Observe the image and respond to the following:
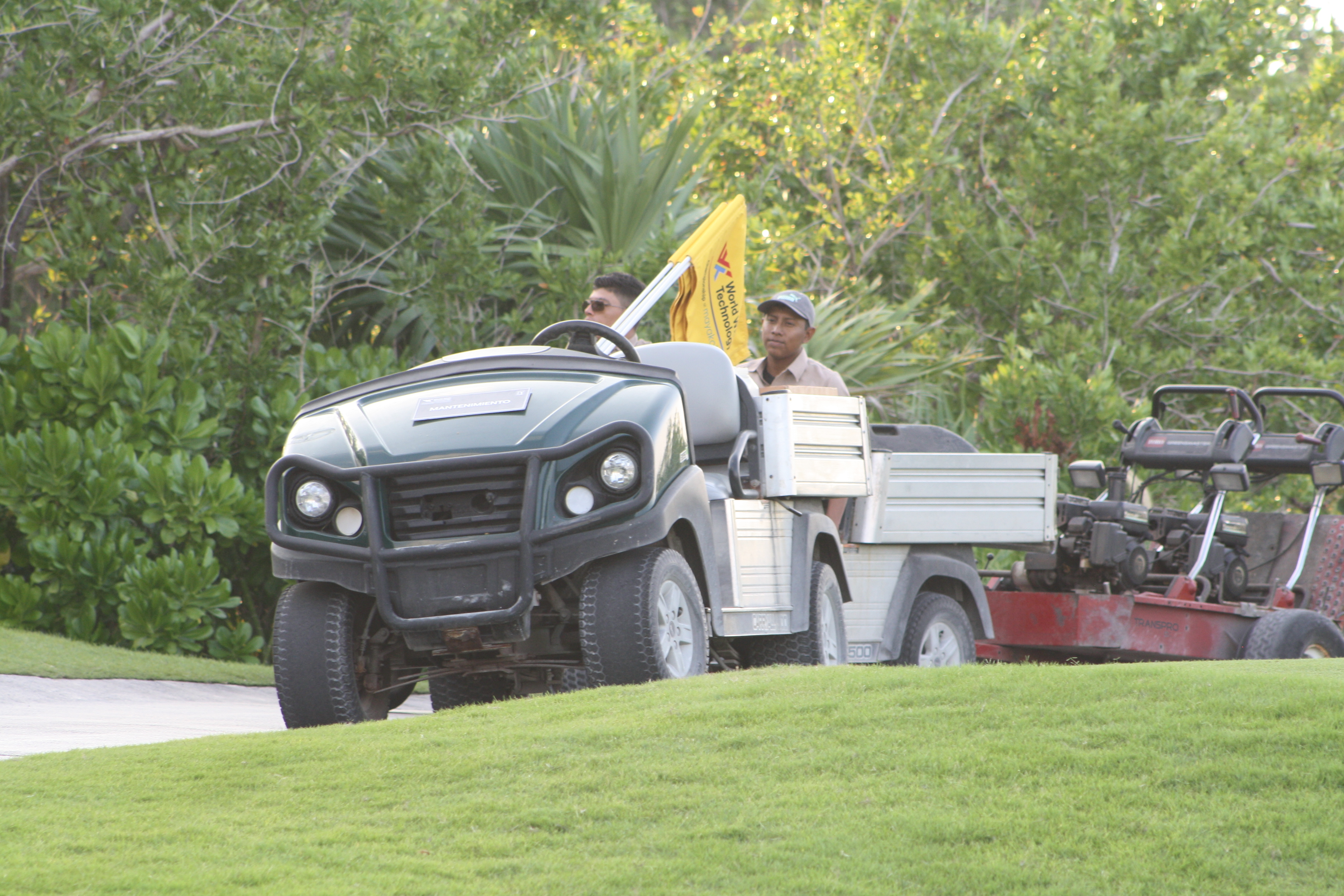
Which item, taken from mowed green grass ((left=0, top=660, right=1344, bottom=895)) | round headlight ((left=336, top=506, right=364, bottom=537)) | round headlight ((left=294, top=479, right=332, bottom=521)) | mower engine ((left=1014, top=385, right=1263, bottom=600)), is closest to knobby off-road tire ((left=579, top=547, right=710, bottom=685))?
mowed green grass ((left=0, top=660, right=1344, bottom=895))

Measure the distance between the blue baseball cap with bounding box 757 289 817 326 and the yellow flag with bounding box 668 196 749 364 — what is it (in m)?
0.27

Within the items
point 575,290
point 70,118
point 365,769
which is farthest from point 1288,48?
point 365,769

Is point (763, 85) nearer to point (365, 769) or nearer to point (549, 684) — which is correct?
point (549, 684)

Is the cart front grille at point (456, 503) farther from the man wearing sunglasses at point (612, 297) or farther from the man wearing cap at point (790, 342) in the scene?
the man wearing cap at point (790, 342)

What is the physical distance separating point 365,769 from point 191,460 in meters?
6.30

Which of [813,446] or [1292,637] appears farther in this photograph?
[1292,637]

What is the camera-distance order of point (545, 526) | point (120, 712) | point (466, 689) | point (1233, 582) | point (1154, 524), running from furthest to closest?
point (1154, 524), point (1233, 582), point (466, 689), point (120, 712), point (545, 526)

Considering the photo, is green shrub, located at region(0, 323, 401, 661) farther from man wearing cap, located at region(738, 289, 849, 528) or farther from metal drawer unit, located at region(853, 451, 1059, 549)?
metal drawer unit, located at region(853, 451, 1059, 549)

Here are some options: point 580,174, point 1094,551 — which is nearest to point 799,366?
point 1094,551

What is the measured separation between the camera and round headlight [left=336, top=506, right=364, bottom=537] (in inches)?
229

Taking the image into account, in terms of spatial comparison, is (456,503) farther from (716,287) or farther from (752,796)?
(716,287)

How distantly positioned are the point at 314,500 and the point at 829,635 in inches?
100

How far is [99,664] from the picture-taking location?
8953 mm

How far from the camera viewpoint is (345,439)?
19.2ft
